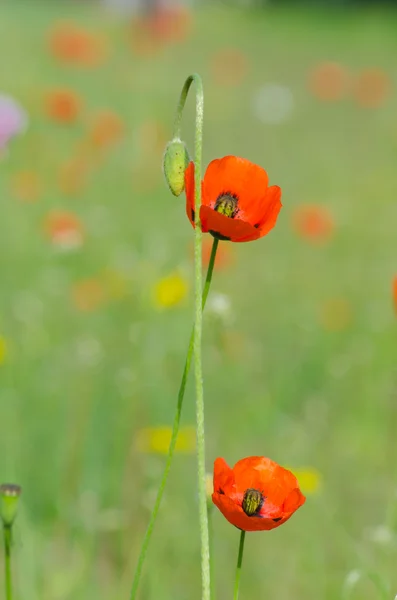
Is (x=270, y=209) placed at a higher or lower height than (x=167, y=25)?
lower

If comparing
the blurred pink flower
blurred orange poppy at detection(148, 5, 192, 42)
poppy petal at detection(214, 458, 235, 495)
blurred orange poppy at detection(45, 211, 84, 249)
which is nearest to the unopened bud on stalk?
poppy petal at detection(214, 458, 235, 495)

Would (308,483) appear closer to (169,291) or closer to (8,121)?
(169,291)

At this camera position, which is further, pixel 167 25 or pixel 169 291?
pixel 167 25

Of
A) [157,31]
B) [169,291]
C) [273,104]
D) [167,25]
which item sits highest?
[167,25]

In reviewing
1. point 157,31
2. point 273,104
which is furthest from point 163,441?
point 157,31

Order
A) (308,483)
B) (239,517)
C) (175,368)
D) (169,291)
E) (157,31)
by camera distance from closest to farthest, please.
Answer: (239,517) → (308,483) → (169,291) → (175,368) → (157,31)

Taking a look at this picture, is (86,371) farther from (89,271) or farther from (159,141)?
(159,141)
